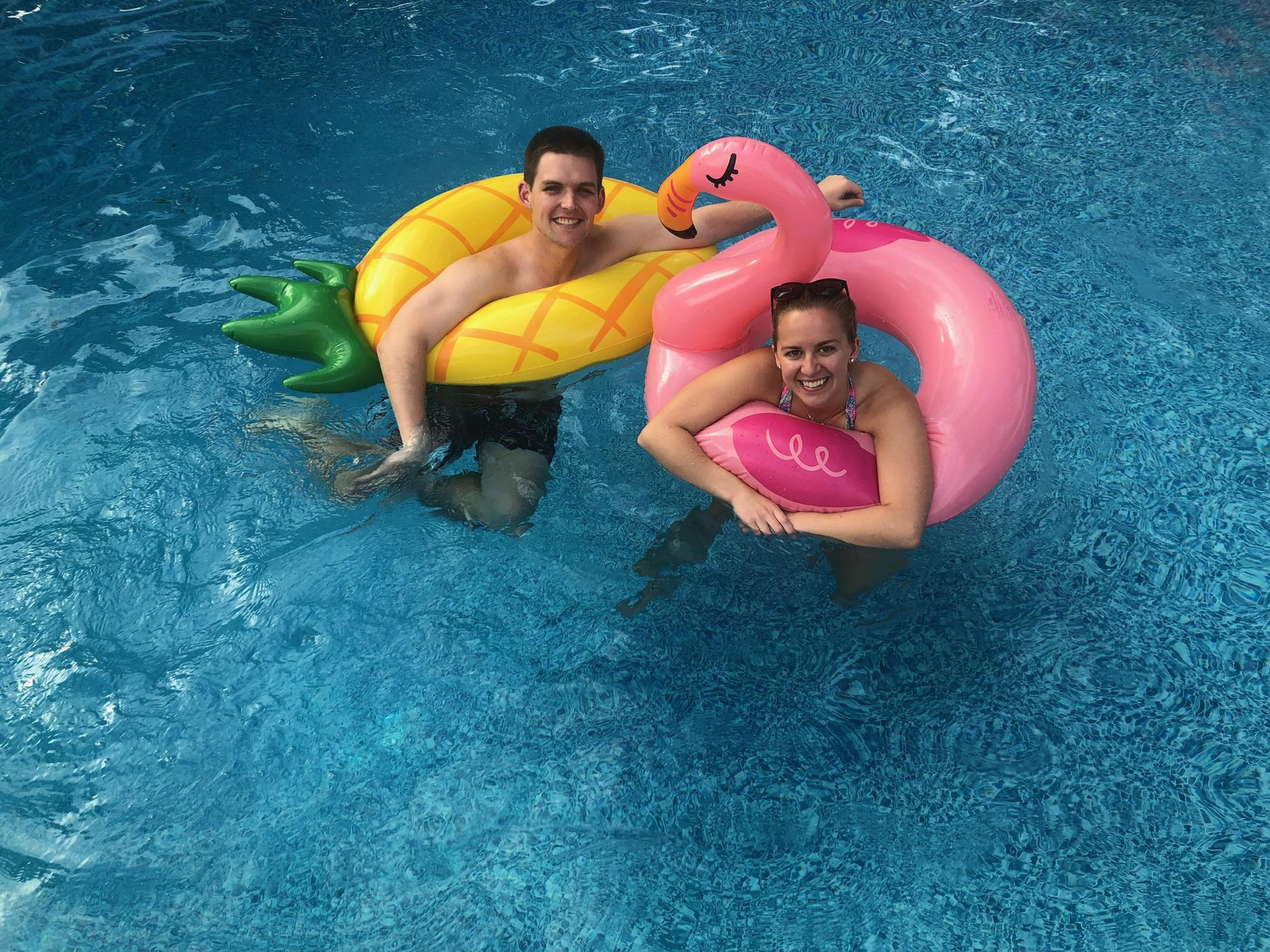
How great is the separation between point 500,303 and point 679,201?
2.43 feet

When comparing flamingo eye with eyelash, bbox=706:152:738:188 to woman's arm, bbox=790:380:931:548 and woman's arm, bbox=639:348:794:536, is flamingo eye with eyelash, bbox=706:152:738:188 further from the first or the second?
woman's arm, bbox=790:380:931:548

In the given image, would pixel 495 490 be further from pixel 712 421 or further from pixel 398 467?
pixel 712 421

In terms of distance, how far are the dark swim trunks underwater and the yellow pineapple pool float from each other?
0.08 metres

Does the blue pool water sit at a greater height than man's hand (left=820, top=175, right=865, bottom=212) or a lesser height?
lesser

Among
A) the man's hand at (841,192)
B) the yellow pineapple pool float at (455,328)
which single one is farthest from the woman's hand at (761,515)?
the man's hand at (841,192)

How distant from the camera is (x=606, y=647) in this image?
2.86m

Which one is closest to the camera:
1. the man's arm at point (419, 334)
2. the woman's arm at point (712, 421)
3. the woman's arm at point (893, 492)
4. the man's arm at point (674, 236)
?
the woman's arm at point (893, 492)

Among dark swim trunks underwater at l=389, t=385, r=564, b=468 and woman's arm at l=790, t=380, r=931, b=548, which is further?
dark swim trunks underwater at l=389, t=385, r=564, b=468

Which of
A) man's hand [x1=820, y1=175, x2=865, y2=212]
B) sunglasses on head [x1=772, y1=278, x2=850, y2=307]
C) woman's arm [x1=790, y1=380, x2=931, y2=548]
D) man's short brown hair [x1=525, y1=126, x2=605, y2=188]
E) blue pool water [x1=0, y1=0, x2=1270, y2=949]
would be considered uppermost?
man's short brown hair [x1=525, y1=126, x2=605, y2=188]

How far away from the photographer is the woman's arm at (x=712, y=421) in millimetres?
2463

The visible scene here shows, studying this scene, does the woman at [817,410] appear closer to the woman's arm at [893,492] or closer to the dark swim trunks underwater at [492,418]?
the woman's arm at [893,492]

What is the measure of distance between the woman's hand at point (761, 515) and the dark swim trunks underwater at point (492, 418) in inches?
34.9

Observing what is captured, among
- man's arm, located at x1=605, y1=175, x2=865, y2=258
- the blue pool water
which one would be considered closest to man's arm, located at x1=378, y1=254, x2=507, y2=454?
the blue pool water

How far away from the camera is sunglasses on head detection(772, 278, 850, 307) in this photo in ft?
7.89
